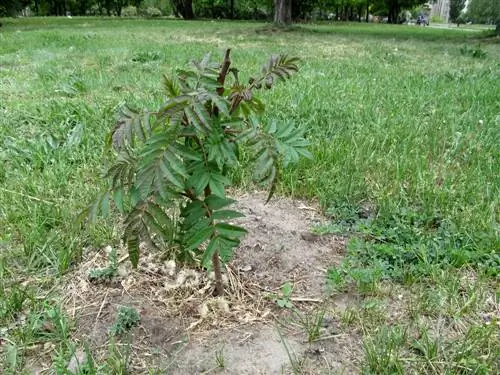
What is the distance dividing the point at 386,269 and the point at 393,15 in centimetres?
4626


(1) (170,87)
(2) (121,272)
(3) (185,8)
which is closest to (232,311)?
(2) (121,272)

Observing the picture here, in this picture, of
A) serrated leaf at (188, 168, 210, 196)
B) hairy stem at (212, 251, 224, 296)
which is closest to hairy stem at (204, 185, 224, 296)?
hairy stem at (212, 251, 224, 296)

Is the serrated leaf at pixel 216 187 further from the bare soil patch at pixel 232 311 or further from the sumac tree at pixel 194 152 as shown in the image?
the bare soil patch at pixel 232 311

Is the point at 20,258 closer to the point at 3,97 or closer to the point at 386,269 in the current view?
the point at 386,269

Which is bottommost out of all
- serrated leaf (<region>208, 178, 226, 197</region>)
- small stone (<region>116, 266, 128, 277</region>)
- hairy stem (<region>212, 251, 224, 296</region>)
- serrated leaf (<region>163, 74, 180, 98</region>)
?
small stone (<region>116, 266, 128, 277</region>)

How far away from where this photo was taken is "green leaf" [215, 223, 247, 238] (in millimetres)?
1626

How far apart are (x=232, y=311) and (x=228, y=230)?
1.60 feet

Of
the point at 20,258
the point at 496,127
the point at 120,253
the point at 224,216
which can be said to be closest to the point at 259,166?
the point at 224,216

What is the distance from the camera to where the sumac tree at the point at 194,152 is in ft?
4.75

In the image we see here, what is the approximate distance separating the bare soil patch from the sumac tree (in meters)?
0.41

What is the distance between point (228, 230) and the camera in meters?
1.63

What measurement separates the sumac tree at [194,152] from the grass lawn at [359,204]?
1.71ft

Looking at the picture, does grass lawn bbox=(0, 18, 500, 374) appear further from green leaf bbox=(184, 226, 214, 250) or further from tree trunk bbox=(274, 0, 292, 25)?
tree trunk bbox=(274, 0, 292, 25)

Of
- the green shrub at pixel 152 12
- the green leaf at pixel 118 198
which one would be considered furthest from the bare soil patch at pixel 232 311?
the green shrub at pixel 152 12
